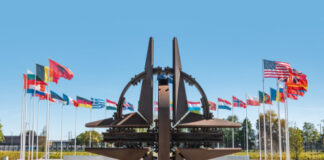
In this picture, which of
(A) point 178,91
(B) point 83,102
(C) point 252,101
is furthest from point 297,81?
(B) point 83,102

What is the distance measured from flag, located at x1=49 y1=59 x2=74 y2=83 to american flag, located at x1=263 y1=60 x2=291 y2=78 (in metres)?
18.0

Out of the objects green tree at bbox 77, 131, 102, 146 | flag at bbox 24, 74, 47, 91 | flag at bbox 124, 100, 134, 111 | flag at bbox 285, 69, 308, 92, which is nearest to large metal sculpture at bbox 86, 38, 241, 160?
flag at bbox 285, 69, 308, 92

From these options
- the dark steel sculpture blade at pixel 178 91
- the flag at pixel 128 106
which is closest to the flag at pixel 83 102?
the flag at pixel 128 106

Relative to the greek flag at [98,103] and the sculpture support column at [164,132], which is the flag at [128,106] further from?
the sculpture support column at [164,132]

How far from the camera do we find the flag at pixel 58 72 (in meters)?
30.0

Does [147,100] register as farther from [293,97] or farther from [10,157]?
[10,157]

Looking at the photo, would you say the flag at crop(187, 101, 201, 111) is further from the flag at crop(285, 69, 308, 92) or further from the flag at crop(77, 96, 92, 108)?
the flag at crop(285, 69, 308, 92)

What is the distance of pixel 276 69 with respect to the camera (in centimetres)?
2947

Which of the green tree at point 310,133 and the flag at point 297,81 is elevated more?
the flag at point 297,81

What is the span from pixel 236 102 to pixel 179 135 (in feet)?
93.4

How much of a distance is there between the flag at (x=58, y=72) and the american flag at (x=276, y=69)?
18.0 metres

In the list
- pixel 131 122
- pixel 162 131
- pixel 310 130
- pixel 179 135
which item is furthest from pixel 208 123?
pixel 310 130

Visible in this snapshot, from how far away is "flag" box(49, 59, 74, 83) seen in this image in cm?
3005

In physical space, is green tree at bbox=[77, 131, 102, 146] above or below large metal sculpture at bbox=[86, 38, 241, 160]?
below
